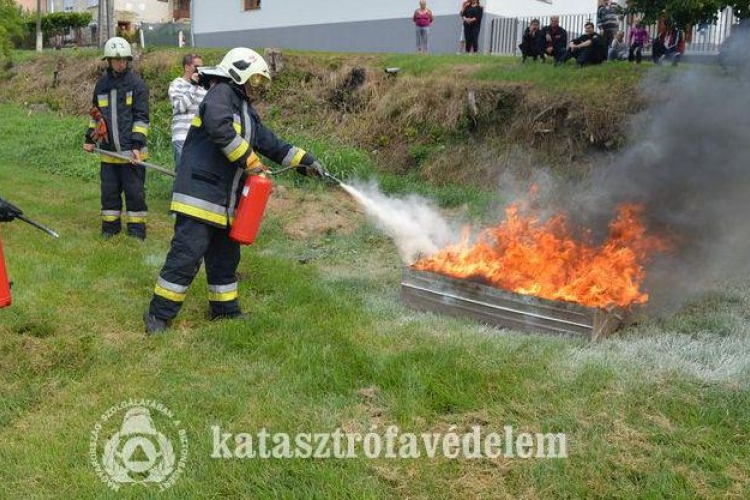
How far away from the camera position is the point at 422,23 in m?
17.0

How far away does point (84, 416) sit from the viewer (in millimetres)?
3699

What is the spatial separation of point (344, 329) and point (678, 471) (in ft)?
7.86

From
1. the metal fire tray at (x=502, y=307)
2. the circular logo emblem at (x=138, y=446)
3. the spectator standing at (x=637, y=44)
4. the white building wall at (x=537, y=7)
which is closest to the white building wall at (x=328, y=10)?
the white building wall at (x=537, y=7)

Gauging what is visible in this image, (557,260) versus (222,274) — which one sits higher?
(557,260)

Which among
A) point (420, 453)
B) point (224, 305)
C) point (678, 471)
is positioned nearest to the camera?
point (678, 471)

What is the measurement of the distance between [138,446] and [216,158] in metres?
2.15

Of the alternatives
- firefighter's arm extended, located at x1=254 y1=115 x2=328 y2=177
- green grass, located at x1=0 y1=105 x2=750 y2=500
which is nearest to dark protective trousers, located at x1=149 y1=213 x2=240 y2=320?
green grass, located at x1=0 y1=105 x2=750 y2=500

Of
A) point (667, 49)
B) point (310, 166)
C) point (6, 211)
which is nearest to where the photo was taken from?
point (6, 211)

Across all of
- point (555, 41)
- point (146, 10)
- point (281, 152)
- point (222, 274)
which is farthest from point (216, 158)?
point (146, 10)

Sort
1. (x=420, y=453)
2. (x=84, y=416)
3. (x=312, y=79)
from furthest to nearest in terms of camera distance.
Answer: (x=312, y=79) → (x=84, y=416) → (x=420, y=453)

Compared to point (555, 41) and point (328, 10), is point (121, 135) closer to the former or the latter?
point (555, 41)

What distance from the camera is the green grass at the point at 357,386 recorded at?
10.2ft

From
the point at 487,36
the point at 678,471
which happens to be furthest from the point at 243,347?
the point at 487,36

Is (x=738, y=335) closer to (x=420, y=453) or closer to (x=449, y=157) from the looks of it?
(x=420, y=453)
